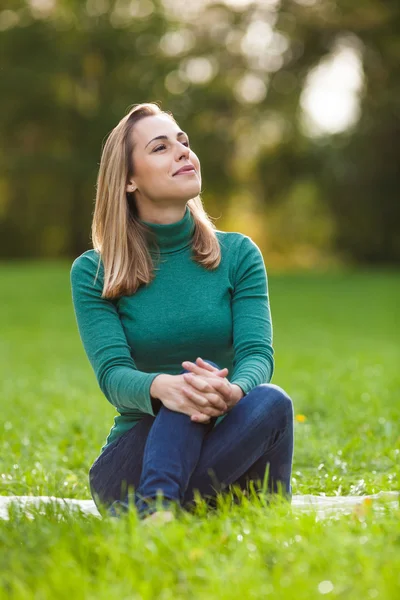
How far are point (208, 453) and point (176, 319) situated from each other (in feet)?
1.95

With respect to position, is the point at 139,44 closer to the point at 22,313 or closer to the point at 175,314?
the point at 22,313

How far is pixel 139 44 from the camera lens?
3272 centimetres

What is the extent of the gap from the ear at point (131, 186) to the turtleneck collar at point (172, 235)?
0.17 m

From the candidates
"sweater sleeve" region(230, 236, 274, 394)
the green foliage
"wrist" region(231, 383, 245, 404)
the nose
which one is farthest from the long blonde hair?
the green foliage

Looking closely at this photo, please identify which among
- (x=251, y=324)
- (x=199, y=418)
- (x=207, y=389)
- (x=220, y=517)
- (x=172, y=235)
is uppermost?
(x=172, y=235)

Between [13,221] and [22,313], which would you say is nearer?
[22,313]

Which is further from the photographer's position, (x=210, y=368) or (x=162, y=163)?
(x=162, y=163)

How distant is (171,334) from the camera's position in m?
3.61

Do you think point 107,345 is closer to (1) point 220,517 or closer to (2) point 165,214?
(2) point 165,214

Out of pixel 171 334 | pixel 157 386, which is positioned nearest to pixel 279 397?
pixel 157 386

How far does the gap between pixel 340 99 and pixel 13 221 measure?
13.4m

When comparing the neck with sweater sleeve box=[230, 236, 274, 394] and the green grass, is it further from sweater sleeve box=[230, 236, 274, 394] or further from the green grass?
the green grass

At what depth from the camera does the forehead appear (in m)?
3.79

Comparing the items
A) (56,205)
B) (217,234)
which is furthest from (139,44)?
(217,234)
